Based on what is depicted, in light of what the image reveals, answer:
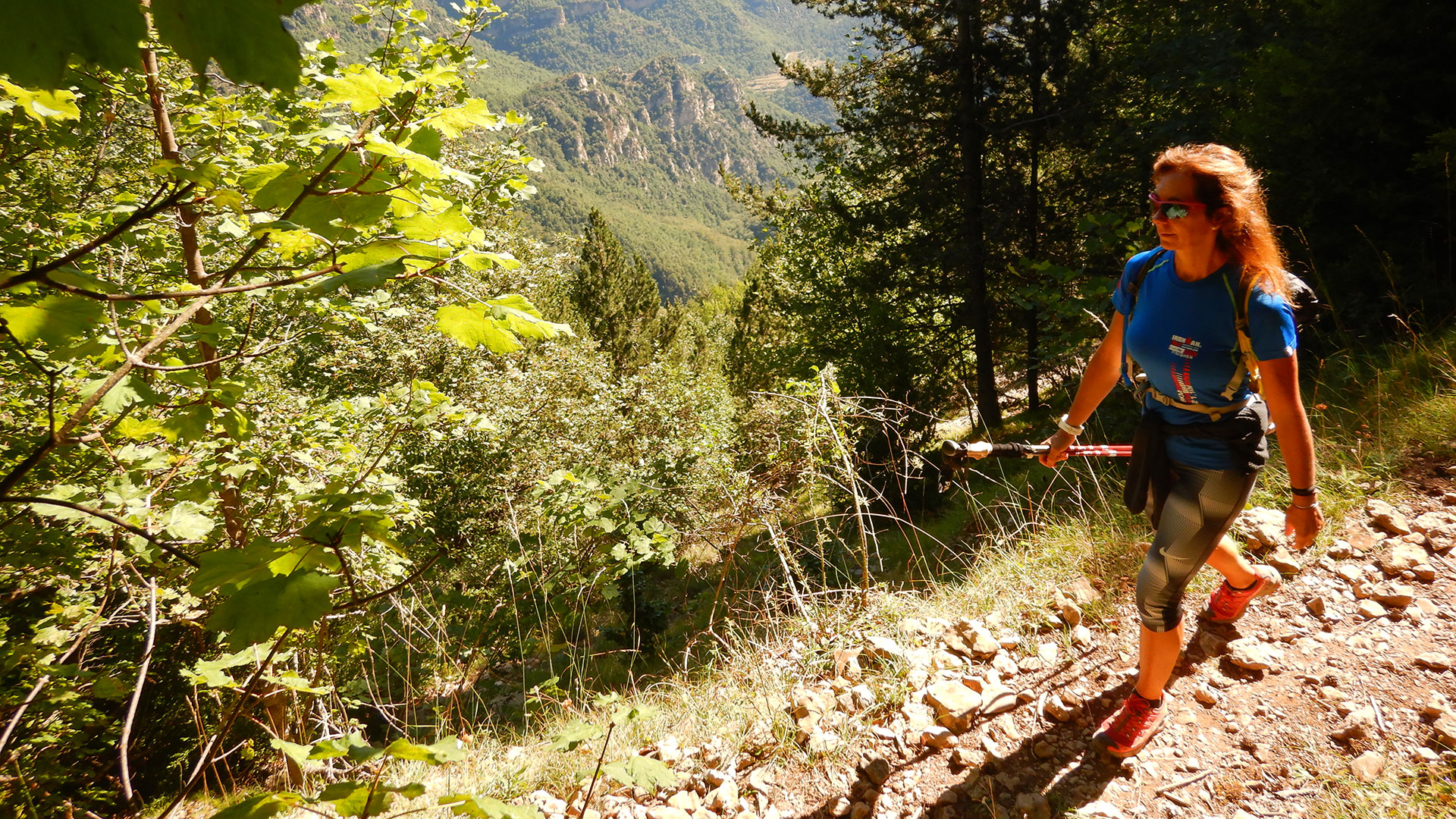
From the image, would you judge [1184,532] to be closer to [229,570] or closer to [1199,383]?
[1199,383]

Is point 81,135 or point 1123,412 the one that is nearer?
point 81,135

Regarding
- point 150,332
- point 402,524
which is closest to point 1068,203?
point 402,524

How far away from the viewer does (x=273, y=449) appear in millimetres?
3455

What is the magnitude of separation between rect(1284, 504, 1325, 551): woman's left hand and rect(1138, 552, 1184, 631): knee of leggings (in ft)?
1.23

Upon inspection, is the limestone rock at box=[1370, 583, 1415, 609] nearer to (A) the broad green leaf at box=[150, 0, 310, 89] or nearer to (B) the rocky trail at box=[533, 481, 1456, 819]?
(B) the rocky trail at box=[533, 481, 1456, 819]

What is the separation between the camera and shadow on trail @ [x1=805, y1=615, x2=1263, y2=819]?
2.04m

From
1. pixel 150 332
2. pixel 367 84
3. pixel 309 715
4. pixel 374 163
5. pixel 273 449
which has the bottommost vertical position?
pixel 309 715

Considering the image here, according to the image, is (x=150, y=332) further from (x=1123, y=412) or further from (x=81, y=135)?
(x=1123, y=412)

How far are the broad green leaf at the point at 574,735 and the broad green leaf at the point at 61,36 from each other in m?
1.54

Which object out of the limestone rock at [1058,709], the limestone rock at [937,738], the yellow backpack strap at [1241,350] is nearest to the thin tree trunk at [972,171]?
the yellow backpack strap at [1241,350]

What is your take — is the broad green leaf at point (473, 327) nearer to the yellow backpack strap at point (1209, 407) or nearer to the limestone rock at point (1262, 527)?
the yellow backpack strap at point (1209, 407)

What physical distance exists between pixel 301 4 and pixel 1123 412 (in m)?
6.42

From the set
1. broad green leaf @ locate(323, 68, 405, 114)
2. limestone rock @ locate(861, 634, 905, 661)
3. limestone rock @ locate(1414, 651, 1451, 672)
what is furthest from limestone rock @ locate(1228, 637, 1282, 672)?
broad green leaf @ locate(323, 68, 405, 114)

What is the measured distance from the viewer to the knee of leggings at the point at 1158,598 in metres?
2.08
